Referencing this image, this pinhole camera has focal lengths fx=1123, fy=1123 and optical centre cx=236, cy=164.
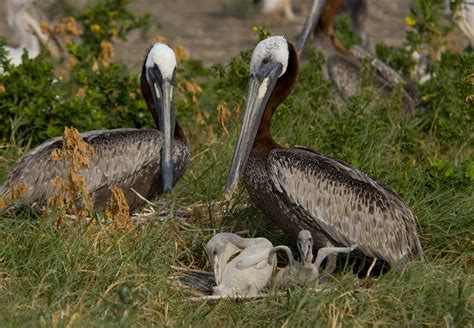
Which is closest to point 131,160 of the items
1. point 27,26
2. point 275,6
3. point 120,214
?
point 120,214

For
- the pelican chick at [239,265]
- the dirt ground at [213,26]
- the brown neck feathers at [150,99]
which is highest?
the brown neck feathers at [150,99]

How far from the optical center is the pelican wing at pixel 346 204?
5.73 m

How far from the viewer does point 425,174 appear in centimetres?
642

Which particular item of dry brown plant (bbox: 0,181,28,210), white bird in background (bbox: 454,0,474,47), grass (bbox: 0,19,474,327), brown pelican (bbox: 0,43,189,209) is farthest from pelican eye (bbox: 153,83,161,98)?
white bird in background (bbox: 454,0,474,47)

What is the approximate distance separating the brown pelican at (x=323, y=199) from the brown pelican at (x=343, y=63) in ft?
8.17

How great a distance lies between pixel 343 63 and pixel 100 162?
3.31 metres

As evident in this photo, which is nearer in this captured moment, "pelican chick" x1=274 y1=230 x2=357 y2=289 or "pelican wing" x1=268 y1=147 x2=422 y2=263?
"pelican chick" x1=274 y1=230 x2=357 y2=289

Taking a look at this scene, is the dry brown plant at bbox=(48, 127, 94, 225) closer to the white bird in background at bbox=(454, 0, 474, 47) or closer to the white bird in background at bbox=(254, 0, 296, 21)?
the white bird in background at bbox=(454, 0, 474, 47)

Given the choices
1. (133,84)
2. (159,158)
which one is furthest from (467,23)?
(159,158)

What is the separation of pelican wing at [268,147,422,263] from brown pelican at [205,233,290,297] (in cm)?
36

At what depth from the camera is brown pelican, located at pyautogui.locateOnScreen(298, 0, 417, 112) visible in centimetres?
867

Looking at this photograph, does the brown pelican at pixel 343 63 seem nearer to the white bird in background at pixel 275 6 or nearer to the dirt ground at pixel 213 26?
the dirt ground at pixel 213 26


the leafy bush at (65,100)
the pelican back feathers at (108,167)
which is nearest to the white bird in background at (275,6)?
the leafy bush at (65,100)

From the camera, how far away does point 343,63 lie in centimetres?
929
